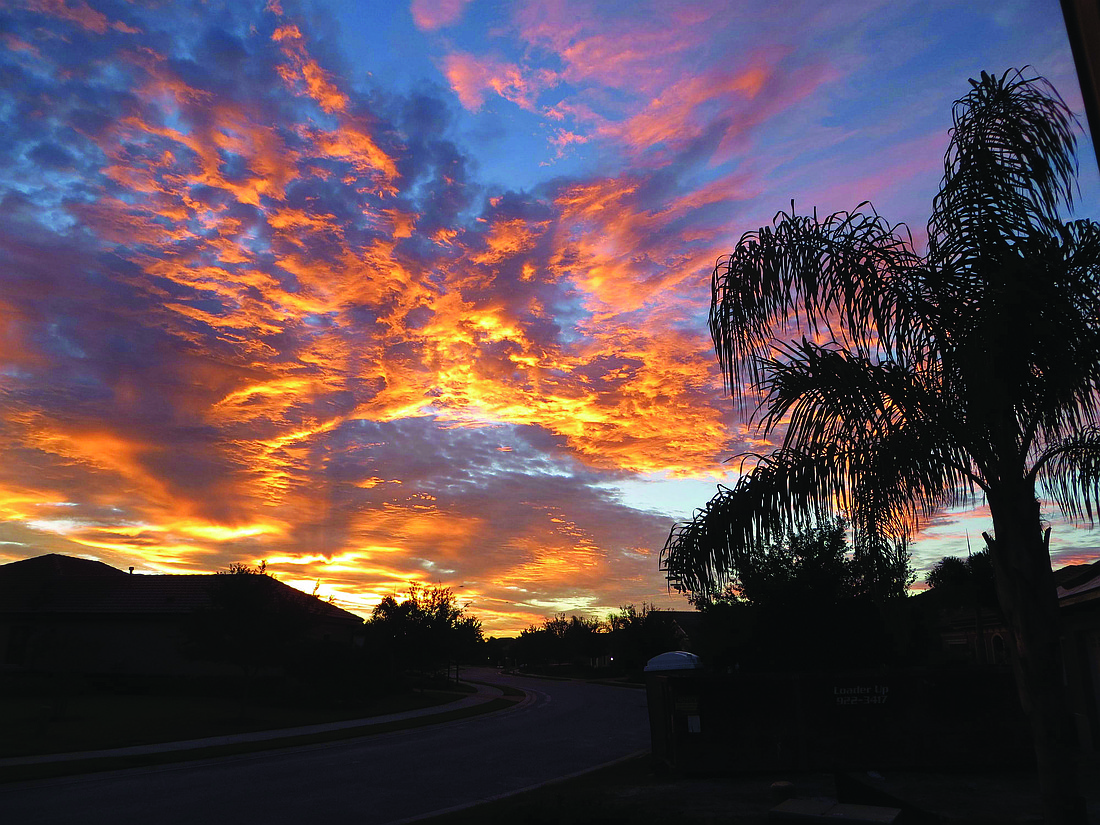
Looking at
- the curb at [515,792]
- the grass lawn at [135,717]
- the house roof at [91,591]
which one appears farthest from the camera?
the house roof at [91,591]

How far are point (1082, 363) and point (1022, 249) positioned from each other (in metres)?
1.11

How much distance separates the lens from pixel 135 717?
30.3 meters

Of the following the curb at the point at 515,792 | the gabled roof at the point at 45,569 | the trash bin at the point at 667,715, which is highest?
the gabled roof at the point at 45,569

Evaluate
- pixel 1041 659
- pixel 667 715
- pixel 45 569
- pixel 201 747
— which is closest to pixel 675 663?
pixel 667 715

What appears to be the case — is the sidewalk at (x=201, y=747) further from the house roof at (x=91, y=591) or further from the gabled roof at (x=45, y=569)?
the gabled roof at (x=45, y=569)

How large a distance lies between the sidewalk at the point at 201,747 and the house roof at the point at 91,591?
1409 cm

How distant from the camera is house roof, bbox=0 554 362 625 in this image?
4656 cm

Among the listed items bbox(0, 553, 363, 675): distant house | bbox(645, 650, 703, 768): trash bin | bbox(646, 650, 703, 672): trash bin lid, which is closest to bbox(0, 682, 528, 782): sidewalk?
bbox(0, 553, 363, 675): distant house

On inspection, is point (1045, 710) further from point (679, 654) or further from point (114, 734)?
point (114, 734)

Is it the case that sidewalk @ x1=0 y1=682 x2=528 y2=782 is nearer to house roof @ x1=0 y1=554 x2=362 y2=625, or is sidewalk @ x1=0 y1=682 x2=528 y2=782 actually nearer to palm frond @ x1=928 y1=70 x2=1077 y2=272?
house roof @ x1=0 y1=554 x2=362 y2=625

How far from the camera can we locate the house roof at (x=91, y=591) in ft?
153

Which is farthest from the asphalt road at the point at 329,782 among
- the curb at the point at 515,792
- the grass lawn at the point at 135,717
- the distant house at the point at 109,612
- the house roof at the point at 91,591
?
the house roof at the point at 91,591

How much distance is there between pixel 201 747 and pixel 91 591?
3381 cm

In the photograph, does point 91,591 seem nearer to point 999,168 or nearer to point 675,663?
point 675,663
